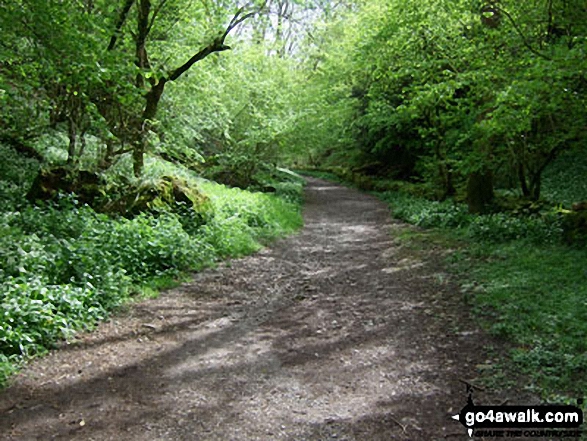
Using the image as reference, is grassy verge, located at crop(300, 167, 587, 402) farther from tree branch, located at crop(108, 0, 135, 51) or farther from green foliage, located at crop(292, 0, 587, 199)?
tree branch, located at crop(108, 0, 135, 51)

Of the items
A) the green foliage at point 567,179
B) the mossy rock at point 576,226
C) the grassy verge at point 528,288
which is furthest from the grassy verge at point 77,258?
the green foliage at point 567,179

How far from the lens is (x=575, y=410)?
342 centimetres

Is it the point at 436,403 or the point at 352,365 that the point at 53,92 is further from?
the point at 436,403

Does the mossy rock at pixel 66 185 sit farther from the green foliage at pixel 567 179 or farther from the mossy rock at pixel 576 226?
the green foliage at pixel 567 179

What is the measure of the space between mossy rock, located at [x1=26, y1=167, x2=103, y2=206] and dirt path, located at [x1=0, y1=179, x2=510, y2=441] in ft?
10.1

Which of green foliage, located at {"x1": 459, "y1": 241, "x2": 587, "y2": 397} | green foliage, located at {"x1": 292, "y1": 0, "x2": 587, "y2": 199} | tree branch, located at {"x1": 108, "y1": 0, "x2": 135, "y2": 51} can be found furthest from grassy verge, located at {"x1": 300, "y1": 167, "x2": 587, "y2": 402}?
tree branch, located at {"x1": 108, "y1": 0, "x2": 135, "y2": 51}

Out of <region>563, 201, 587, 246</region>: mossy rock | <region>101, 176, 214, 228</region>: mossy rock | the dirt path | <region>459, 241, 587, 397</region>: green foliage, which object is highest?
<region>101, 176, 214, 228</region>: mossy rock

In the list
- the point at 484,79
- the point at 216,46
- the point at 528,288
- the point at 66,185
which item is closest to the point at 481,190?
the point at 484,79

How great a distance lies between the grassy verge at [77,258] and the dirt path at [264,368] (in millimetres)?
284

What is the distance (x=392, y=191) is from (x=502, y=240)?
1230 cm

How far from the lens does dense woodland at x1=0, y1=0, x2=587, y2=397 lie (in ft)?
17.8

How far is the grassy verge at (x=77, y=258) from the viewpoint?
4.71m

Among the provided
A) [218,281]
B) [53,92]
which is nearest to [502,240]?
[218,281]

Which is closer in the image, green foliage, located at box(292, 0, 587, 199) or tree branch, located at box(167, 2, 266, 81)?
green foliage, located at box(292, 0, 587, 199)
